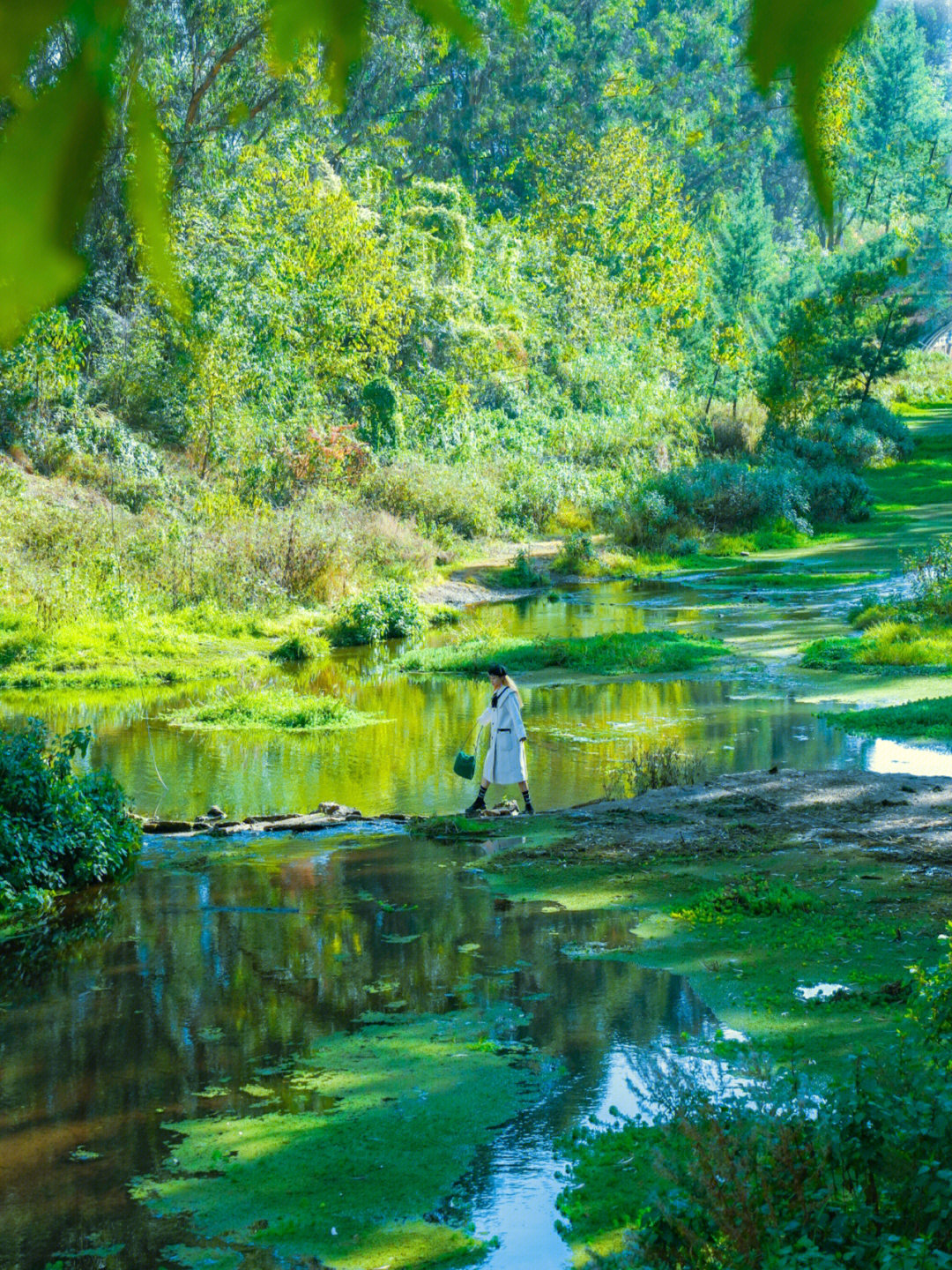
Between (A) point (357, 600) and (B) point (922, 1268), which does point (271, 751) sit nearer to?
(A) point (357, 600)

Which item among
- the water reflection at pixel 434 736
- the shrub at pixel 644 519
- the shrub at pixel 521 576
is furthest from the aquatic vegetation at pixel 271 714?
the shrub at pixel 644 519

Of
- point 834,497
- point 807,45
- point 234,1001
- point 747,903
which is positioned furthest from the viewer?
point 834,497

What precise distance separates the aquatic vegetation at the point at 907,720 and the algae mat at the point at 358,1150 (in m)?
8.45

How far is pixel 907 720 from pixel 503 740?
510cm

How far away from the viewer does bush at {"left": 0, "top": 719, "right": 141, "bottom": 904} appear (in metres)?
8.84

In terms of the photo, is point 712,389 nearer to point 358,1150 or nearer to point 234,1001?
point 234,1001

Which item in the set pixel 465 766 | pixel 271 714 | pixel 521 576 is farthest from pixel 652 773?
pixel 521 576

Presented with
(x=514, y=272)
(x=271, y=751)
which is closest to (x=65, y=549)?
(x=271, y=751)

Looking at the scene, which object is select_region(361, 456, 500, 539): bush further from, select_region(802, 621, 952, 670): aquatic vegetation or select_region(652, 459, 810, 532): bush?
select_region(802, 621, 952, 670): aquatic vegetation

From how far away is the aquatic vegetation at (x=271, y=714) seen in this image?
15148mm

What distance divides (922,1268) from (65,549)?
66.4ft

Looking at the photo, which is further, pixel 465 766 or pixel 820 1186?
pixel 465 766

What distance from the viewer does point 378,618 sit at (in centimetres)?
2162

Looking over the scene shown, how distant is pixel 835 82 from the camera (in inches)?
46.5
